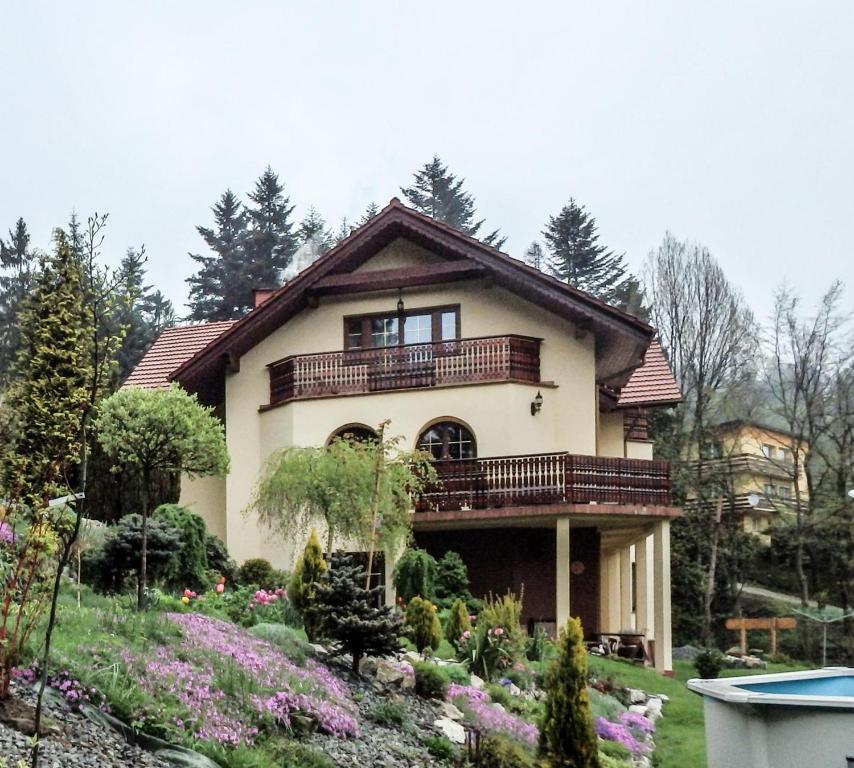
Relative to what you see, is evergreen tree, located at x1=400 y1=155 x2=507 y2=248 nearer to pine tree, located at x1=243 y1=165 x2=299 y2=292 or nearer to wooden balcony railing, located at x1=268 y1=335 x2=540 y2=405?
pine tree, located at x1=243 y1=165 x2=299 y2=292

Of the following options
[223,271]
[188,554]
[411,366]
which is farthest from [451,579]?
[223,271]

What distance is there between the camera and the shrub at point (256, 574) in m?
21.4

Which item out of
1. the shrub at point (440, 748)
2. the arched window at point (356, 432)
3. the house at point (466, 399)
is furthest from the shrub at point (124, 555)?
the arched window at point (356, 432)

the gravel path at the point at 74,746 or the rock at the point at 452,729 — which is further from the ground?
the gravel path at the point at 74,746

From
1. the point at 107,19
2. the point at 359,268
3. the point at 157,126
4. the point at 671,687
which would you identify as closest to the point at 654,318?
the point at 359,268

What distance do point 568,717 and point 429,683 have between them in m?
2.89

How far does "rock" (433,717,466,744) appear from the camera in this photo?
12.0 meters

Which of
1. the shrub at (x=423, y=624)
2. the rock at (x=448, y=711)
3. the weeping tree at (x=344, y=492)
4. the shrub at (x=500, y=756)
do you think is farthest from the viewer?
the weeping tree at (x=344, y=492)

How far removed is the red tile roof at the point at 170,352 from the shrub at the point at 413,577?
30.9 feet

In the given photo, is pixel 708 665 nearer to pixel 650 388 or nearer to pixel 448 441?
pixel 448 441

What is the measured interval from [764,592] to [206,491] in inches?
694

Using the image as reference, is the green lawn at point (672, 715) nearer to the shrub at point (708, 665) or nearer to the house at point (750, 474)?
the shrub at point (708, 665)

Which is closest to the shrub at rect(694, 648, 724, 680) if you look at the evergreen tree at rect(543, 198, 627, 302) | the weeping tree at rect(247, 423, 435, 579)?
the weeping tree at rect(247, 423, 435, 579)

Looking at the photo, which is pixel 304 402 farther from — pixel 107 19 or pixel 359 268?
pixel 107 19
